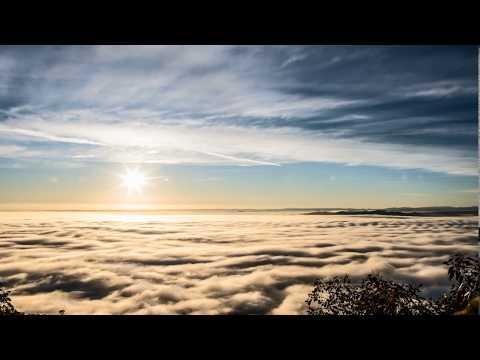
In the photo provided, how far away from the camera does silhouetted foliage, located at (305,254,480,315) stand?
3297 mm

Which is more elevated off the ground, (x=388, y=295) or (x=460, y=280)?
(x=460, y=280)

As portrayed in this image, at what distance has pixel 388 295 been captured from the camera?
3836 mm

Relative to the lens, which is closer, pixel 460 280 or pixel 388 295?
pixel 460 280

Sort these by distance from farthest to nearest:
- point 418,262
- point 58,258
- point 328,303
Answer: point 58,258, point 418,262, point 328,303

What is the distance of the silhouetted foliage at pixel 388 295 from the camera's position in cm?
330

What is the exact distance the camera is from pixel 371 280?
3840 millimetres
